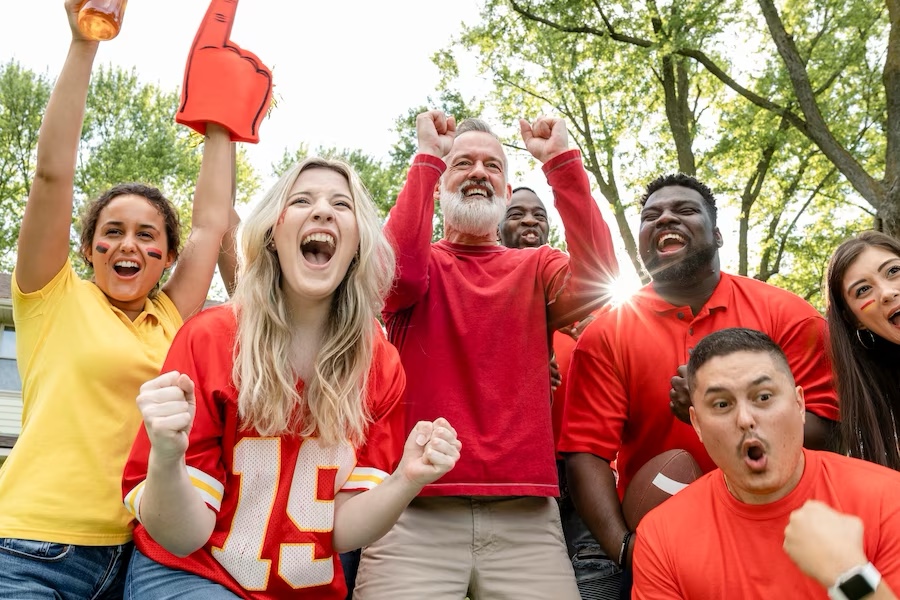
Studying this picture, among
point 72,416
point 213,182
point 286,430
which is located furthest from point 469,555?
point 213,182

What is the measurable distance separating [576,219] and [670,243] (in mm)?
918

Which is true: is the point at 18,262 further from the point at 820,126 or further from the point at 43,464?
the point at 820,126

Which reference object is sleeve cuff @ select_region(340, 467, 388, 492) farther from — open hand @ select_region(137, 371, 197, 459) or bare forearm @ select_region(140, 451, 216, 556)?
open hand @ select_region(137, 371, 197, 459)

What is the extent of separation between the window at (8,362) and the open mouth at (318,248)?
50.5 feet

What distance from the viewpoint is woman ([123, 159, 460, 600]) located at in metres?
2.60

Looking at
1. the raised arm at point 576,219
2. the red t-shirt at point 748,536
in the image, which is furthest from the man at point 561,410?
the red t-shirt at point 748,536

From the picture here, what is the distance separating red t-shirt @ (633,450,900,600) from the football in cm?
42

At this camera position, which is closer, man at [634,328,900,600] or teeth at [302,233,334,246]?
man at [634,328,900,600]

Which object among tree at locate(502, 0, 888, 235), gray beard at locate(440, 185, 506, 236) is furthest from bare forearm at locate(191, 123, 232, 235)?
tree at locate(502, 0, 888, 235)

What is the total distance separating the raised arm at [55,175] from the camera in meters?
2.99

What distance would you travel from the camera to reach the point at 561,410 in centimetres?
474

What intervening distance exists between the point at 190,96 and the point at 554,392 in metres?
2.80

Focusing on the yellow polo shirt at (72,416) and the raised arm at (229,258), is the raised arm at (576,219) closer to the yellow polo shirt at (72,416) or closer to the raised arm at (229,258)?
the raised arm at (229,258)

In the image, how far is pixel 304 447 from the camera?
2.86 m
